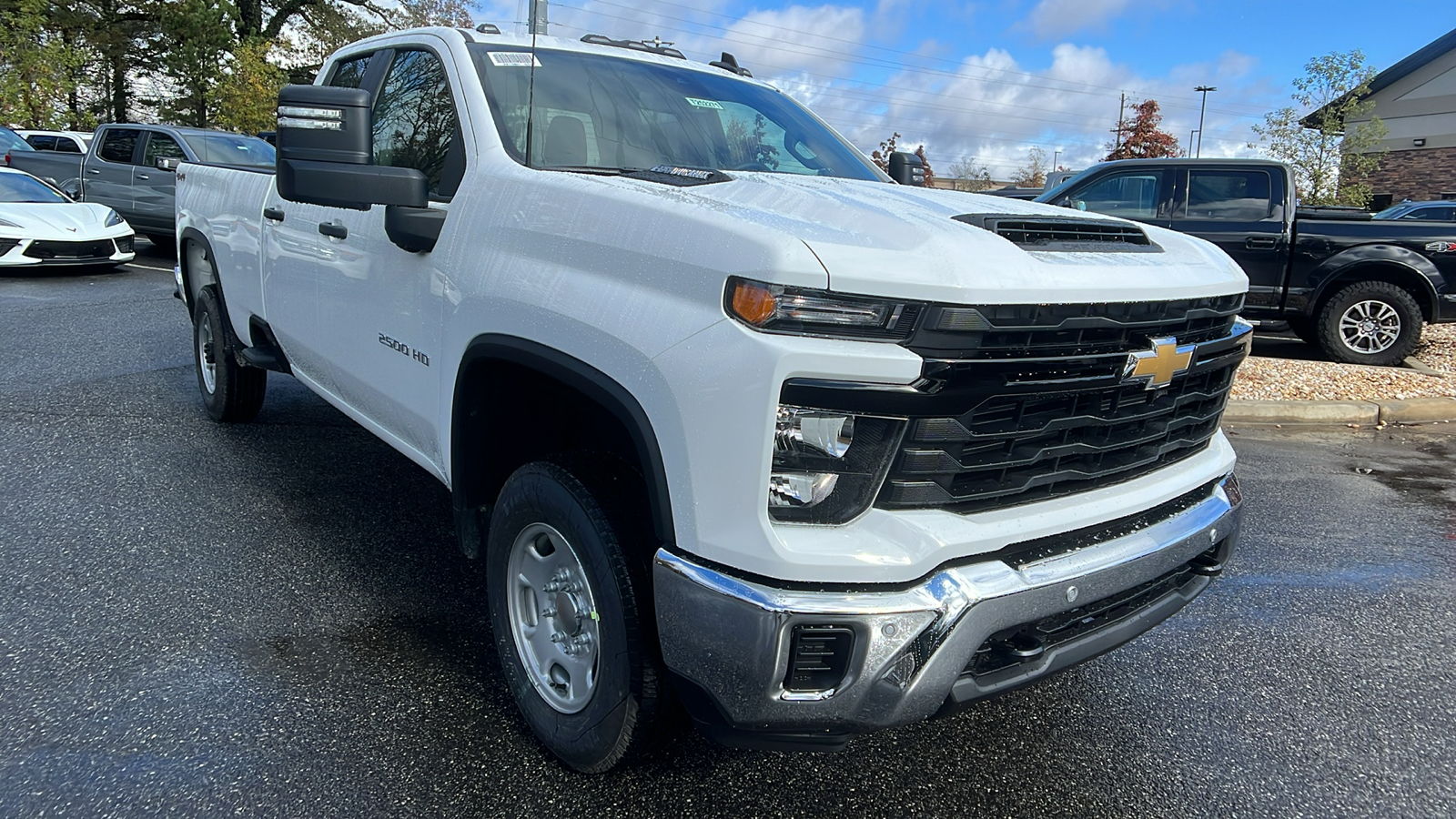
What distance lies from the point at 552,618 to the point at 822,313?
3.87 ft

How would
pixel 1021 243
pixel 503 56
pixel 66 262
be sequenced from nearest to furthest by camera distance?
pixel 1021 243, pixel 503 56, pixel 66 262

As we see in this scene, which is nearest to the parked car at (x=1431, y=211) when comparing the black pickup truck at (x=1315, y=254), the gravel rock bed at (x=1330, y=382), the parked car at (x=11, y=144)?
the black pickup truck at (x=1315, y=254)

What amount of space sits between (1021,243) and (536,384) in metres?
1.30

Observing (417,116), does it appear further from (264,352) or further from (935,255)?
(935,255)

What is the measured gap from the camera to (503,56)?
316cm

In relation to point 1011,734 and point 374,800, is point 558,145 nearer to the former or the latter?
point 374,800

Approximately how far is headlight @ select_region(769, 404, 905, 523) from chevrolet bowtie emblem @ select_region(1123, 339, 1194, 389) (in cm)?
63

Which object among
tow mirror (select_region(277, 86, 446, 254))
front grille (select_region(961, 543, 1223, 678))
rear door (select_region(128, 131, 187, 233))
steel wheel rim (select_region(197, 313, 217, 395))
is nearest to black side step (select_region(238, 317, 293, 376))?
steel wheel rim (select_region(197, 313, 217, 395))

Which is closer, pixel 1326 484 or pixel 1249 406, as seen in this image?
pixel 1326 484

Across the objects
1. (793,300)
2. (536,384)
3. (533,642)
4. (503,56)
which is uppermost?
(503,56)

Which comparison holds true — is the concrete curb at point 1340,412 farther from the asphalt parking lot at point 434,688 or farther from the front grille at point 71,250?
the front grille at point 71,250

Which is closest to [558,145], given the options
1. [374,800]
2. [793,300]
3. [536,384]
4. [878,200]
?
[536,384]

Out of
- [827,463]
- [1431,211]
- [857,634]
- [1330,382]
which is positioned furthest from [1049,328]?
[1431,211]

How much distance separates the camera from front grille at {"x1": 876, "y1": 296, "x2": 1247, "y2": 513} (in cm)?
191
